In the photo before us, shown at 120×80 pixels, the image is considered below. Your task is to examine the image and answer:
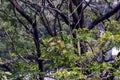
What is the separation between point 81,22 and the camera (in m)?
3.98

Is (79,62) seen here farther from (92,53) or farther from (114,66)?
(114,66)

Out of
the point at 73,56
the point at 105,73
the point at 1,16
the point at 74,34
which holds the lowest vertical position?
the point at 105,73

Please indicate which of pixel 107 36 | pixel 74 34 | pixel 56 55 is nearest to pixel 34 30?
pixel 74 34

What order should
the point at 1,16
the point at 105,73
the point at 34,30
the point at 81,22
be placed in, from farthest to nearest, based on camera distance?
the point at 1,16
the point at 81,22
the point at 34,30
the point at 105,73

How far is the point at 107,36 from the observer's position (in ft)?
8.95

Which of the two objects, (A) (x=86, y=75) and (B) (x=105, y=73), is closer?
(A) (x=86, y=75)

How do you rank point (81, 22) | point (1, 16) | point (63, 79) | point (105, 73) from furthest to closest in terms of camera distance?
point (1, 16), point (81, 22), point (105, 73), point (63, 79)

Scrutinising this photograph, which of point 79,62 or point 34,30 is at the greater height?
point 34,30

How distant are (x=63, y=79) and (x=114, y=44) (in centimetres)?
56

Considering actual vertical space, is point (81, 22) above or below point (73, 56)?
above

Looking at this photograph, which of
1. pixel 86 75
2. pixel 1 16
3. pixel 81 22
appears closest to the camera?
pixel 86 75

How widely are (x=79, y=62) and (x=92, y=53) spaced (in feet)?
0.49

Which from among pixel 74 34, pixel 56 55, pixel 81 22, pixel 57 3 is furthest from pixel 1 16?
pixel 56 55

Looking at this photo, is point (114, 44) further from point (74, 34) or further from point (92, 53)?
point (74, 34)
